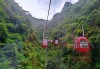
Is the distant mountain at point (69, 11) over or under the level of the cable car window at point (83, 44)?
over

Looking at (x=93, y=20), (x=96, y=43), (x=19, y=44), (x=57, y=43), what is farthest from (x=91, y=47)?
(x=57, y=43)

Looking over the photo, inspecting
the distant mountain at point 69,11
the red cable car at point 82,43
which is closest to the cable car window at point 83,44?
the red cable car at point 82,43

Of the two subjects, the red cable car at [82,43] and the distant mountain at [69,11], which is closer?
the red cable car at [82,43]

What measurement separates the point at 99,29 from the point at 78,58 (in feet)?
12.1

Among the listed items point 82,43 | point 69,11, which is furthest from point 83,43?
point 69,11

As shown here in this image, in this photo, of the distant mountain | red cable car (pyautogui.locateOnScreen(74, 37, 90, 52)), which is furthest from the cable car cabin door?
the distant mountain

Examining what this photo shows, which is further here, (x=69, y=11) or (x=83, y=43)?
(x=69, y=11)

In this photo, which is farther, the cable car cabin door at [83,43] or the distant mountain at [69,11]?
the distant mountain at [69,11]

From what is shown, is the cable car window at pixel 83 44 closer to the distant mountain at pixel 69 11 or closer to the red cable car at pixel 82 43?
the red cable car at pixel 82 43

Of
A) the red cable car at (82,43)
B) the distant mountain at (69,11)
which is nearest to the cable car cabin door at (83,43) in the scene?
the red cable car at (82,43)

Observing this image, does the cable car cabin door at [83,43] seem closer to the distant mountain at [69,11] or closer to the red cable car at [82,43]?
the red cable car at [82,43]

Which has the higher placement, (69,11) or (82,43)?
(69,11)

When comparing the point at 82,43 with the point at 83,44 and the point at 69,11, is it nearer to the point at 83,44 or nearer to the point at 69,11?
the point at 83,44

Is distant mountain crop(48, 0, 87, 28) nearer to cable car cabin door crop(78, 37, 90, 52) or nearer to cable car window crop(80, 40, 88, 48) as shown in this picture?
cable car cabin door crop(78, 37, 90, 52)
